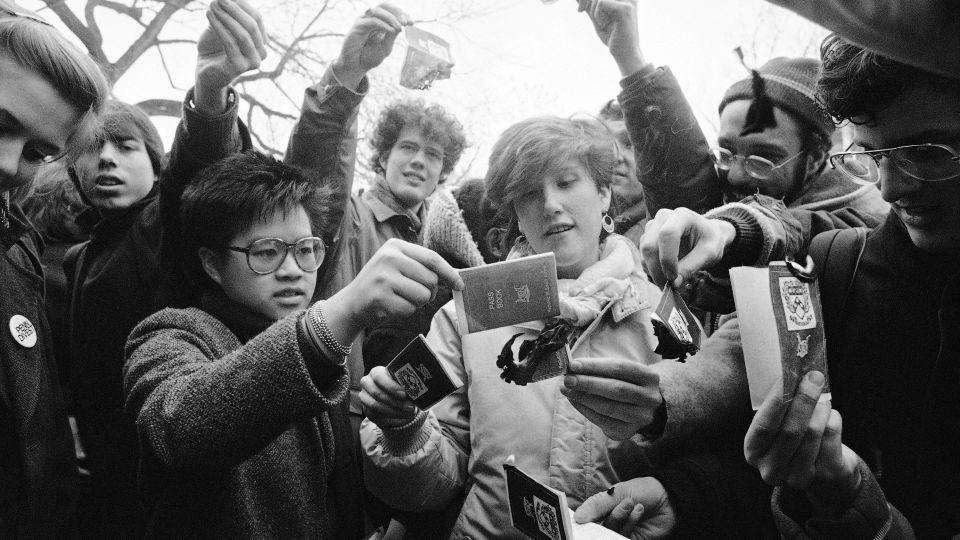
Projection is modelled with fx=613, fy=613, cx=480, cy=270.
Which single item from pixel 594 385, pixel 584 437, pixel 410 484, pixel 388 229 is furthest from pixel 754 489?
pixel 388 229

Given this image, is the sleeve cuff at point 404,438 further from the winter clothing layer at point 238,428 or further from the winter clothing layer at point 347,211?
the winter clothing layer at point 347,211

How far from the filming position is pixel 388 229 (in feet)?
11.4

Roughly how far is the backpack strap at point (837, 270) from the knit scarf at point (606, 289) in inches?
20.5

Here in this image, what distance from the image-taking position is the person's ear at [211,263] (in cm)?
189

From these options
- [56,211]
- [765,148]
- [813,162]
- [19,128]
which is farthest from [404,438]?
[56,211]

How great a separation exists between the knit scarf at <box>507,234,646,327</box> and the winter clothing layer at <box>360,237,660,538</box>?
0.4 inches

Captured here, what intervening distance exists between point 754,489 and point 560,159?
3.97 feet

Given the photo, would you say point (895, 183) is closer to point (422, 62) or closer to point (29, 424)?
point (422, 62)

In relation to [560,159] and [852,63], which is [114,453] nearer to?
[560,159]

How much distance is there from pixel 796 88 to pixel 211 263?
6.57 ft

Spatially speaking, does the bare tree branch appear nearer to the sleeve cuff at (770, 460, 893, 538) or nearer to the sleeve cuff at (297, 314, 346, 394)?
the sleeve cuff at (297, 314, 346, 394)

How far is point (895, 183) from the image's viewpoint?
1388 mm

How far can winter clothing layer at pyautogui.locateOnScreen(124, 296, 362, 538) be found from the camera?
4.60 ft

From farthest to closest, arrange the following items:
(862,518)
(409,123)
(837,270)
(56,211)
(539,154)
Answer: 1. (409,123)
2. (56,211)
3. (539,154)
4. (837,270)
5. (862,518)
